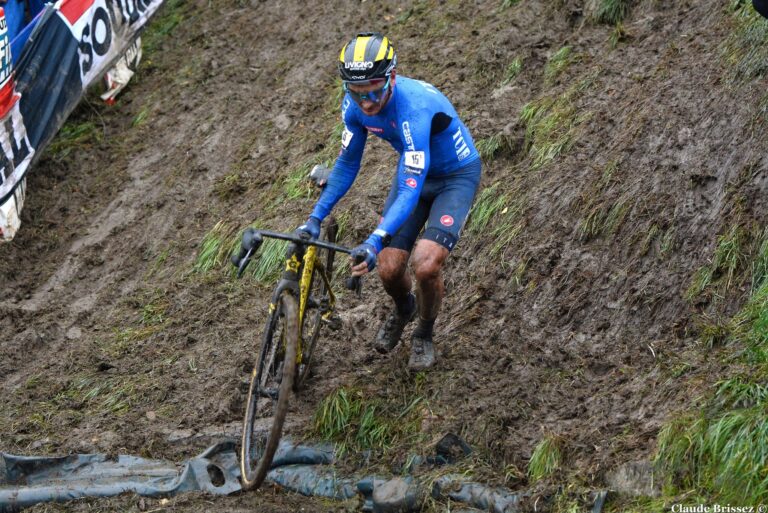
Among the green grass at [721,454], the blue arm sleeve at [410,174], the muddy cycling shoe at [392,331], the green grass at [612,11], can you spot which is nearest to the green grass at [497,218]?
the muddy cycling shoe at [392,331]

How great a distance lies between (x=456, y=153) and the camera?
6586mm

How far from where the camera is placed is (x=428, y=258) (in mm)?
6270

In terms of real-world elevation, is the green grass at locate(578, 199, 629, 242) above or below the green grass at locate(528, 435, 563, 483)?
above

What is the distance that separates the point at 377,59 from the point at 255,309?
3.28 meters

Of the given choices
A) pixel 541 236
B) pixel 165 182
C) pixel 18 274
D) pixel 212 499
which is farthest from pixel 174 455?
pixel 165 182

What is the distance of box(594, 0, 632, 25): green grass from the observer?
10.2 meters

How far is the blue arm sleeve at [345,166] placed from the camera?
6529 millimetres

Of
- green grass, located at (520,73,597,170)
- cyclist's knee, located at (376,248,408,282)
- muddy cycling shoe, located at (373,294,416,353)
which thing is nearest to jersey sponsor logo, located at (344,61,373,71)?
cyclist's knee, located at (376,248,408,282)

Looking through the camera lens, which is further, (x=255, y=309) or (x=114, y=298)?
(x=114, y=298)

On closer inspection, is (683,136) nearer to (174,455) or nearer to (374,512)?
(374,512)

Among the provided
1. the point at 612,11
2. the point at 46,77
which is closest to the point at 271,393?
the point at 612,11

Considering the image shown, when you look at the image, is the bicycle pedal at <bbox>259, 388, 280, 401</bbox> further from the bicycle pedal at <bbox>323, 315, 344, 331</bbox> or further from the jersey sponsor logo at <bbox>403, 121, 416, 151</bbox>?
the jersey sponsor logo at <bbox>403, 121, 416, 151</bbox>

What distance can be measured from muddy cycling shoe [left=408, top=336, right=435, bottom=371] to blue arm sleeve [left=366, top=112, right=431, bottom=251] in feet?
3.85

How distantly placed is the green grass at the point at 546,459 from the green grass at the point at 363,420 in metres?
0.92
